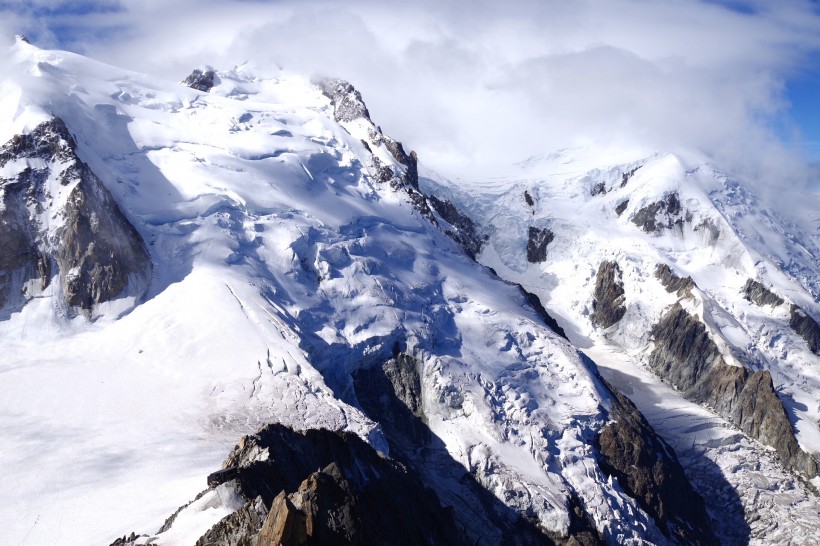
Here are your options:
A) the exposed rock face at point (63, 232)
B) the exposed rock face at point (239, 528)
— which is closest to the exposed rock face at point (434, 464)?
the exposed rock face at point (63, 232)

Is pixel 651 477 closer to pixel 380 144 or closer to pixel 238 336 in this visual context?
pixel 238 336

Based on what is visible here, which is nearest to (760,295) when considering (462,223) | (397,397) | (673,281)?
(673,281)

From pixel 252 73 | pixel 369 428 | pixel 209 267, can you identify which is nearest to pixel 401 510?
pixel 369 428

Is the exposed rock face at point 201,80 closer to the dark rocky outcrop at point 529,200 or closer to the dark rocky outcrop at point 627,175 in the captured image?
the dark rocky outcrop at point 529,200

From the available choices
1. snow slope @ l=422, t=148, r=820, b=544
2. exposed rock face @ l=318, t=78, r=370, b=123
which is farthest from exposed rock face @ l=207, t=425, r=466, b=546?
exposed rock face @ l=318, t=78, r=370, b=123

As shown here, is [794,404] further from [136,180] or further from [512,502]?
[136,180]
